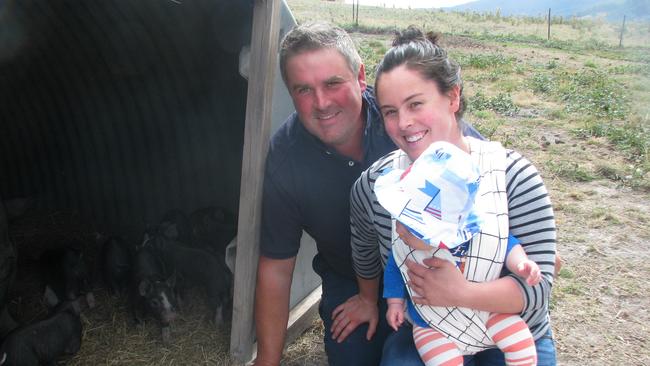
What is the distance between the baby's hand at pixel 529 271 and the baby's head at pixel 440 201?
34 centimetres

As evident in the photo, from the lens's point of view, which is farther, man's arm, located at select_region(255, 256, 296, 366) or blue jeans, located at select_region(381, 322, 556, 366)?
man's arm, located at select_region(255, 256, 296, 366)

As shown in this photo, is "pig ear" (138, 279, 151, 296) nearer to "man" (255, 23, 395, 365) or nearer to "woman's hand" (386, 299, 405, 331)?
"man" (255, 23, 395, 365)

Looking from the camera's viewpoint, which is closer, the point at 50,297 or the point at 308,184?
the point at 308,184

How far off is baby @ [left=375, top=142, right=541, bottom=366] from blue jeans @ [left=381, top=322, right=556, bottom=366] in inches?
8.5

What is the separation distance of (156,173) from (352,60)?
11.6ft

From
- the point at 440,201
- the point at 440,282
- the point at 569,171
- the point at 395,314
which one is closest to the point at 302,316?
the point at 395,314

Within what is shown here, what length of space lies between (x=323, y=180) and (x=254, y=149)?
1.49 ft

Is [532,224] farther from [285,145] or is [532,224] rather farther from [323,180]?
[285,145]

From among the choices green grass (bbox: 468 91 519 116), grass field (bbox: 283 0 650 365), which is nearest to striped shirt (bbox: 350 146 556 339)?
grass field (bbox: 283 0 650 365)

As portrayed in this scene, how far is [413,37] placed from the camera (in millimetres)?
2660

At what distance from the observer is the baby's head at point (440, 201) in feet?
6.46

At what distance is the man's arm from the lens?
351 cm

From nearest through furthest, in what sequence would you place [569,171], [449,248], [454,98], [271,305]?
[449,248]
[454,98]
[271,305]
[569,171]

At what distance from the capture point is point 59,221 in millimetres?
6238
